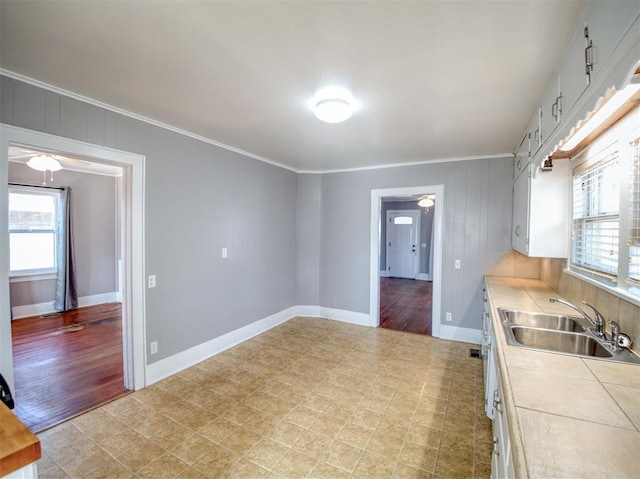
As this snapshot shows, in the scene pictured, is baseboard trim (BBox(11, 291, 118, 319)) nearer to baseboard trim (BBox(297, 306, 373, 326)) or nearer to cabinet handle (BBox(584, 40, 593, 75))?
baseboard trim (BBox(297, 306, 373, 326))

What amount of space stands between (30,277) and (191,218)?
13.5ft

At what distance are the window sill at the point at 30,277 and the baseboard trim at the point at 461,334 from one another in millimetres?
6701

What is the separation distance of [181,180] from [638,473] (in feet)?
11.4

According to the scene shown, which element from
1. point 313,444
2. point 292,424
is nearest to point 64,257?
point 292,424

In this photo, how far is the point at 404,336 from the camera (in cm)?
419

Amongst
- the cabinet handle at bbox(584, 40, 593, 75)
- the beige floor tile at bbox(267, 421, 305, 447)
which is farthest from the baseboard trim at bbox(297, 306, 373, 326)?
the cabinet handle at bbox(584, 40, 593, 75)

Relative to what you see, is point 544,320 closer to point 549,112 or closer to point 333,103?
point 549,112

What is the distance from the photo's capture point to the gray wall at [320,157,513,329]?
3.79 metres

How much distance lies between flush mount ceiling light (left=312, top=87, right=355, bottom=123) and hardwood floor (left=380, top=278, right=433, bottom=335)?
11.3 feet

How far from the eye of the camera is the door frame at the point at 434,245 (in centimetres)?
411

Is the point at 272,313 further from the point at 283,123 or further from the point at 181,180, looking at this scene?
the point at 283,123

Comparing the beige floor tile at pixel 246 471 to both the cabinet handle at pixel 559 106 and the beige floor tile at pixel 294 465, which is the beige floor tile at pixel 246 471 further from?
the cabinet handle at pixel 559 106

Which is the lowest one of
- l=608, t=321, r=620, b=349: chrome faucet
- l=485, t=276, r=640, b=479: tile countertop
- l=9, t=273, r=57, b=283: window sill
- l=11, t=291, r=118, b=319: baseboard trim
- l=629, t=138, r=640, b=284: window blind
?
l=11, t=291, r=118, b=319: baseboard trim

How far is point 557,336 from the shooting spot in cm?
182
